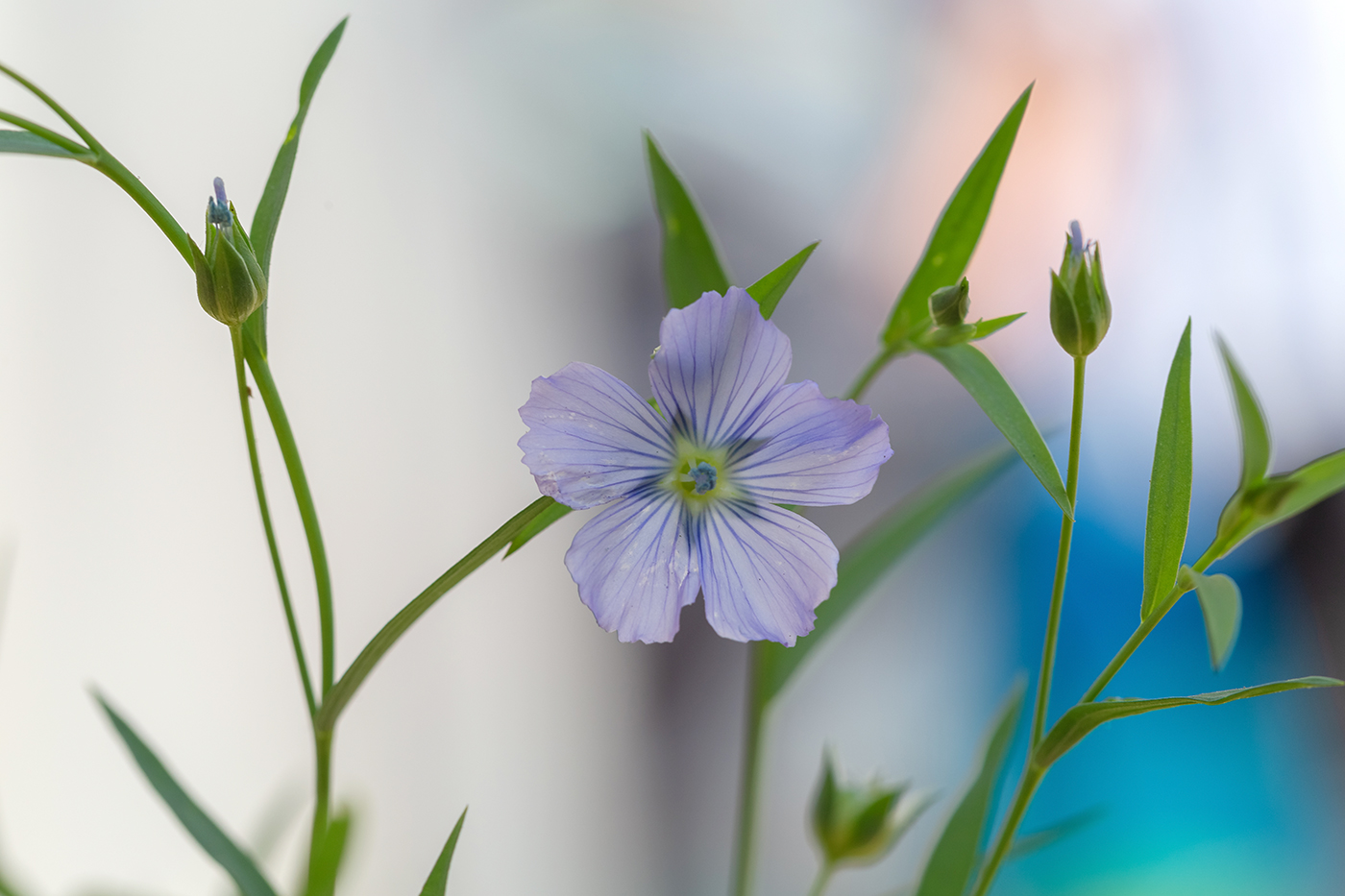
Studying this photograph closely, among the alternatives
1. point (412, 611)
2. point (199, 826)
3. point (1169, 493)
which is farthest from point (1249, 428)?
point (199, 826)

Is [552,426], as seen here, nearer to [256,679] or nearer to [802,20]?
[256,679]

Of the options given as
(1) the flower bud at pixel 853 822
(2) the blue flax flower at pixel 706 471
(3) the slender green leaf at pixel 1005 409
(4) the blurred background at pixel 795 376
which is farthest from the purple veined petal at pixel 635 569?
(4) the blurred background at pixel 795 376

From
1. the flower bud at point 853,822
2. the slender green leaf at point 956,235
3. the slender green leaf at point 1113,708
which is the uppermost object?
the slender green leaf at point 956,235

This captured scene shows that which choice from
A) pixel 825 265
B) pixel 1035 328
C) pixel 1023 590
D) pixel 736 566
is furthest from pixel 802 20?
pixel 736 566

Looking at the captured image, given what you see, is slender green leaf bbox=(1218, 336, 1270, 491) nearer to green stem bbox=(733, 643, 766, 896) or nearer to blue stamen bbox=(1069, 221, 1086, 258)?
blue stamen bbox=(1069, 221, 1086, 258)

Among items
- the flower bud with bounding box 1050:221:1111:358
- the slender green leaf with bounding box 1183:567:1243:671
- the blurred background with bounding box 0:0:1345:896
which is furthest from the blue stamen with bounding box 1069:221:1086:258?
the blurred background with bounding box 0:0:1345:896

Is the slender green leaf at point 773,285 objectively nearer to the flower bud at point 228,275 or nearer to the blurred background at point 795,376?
the flower bud at point 228,275

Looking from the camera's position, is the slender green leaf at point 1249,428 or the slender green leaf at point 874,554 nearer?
the slender green leaf at point 1249,428
